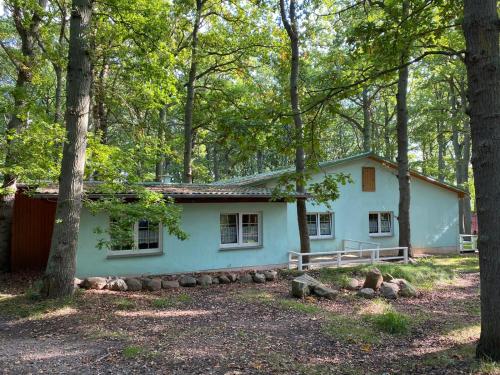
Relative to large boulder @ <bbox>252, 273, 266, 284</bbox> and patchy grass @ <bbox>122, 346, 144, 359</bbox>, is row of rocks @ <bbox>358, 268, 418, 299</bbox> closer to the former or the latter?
large boulder @ <bbox>252, 273, 266, 284</bbox>

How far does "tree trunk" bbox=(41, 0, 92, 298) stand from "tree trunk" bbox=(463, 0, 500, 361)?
7795mm

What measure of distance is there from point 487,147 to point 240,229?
1028 centimetres

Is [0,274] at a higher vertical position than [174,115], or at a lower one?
lower

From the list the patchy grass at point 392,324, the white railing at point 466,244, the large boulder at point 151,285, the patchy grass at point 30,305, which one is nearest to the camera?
the patchy grass at point 392,324

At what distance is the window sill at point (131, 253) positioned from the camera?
12.2 m

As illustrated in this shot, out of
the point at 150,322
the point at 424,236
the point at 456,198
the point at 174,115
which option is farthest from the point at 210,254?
the point at 174,115

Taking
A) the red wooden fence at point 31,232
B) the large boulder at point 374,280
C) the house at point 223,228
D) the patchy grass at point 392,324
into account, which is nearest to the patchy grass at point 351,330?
the patchy grass at point 392,324

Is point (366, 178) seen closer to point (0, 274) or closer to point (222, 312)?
point (222, 312)

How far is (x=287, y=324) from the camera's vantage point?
788cm

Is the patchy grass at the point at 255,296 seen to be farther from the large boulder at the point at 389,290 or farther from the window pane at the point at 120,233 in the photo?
the window pane at the point at 120,233

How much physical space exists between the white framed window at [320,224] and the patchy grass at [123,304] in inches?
420

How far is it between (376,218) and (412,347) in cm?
1473

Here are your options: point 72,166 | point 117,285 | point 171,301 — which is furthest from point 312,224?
point 72,166

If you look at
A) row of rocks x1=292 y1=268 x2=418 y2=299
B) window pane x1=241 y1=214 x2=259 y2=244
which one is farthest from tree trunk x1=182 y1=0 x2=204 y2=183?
row of rocks x1=292 y1=268 x2=418 y2=299
